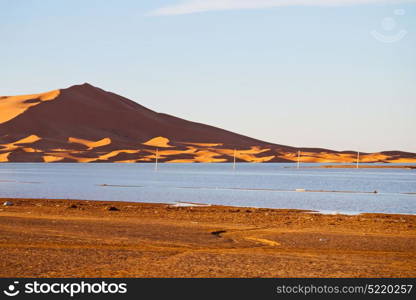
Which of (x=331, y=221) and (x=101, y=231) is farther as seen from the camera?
(x=331, y=221)

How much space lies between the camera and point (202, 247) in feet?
52.9

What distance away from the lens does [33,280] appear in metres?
10.8

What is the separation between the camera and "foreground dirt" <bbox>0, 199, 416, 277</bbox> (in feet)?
40.3

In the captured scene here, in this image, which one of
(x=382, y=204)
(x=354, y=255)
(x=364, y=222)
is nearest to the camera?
(x=354, y=255)

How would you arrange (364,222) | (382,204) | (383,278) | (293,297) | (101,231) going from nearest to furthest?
(293,297), (383,278), (101,231), (364,222), (382,204)

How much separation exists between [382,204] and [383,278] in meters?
31.8

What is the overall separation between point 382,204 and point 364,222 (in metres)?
17.9

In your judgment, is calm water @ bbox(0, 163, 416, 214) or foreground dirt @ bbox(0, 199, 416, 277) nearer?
foreground dirt @ bbox(0, 199, 416, 277)

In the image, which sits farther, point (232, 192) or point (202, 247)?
point (232, 192)

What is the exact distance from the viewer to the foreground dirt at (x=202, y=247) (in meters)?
12.3

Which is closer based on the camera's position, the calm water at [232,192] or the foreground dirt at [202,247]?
the foreground dirt at [202,247]

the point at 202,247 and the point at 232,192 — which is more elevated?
the point at 232,192

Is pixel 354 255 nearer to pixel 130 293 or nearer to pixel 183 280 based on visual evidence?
pixel 183 280

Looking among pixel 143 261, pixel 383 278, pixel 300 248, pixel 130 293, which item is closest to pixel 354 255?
pixel 300 248
